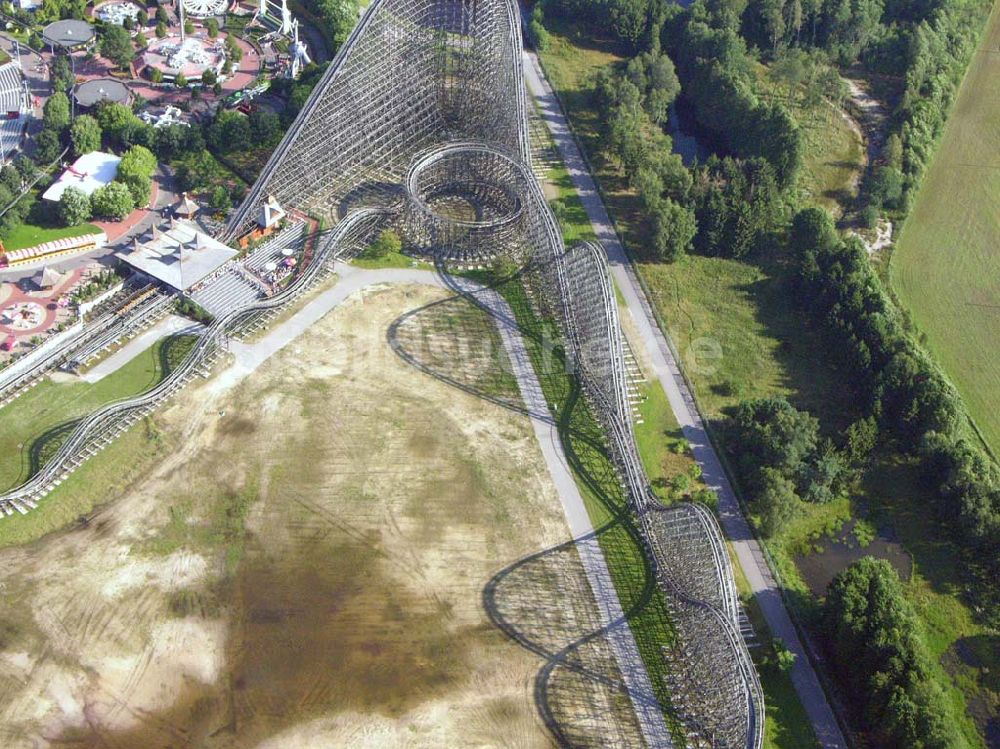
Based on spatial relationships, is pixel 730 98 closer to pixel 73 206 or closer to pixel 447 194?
pixel 447 194

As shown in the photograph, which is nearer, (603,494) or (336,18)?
(603,494)

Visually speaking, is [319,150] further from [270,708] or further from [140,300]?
[270,708]

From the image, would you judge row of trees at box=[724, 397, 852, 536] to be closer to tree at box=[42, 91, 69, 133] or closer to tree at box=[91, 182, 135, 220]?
tree at box=[91, 182, 135, 220]

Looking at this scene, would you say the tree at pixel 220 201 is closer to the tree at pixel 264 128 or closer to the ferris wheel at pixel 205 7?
the tree at pixel 264 128

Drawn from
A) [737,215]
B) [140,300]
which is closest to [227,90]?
[140,300]

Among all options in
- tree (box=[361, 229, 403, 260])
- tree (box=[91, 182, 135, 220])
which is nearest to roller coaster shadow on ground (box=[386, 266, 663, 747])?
tree (box=[361, 229, 403, 260])

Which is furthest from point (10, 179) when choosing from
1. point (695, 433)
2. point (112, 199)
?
point (695, 433)

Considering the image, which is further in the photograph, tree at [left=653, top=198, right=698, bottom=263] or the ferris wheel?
the ferris wheel
